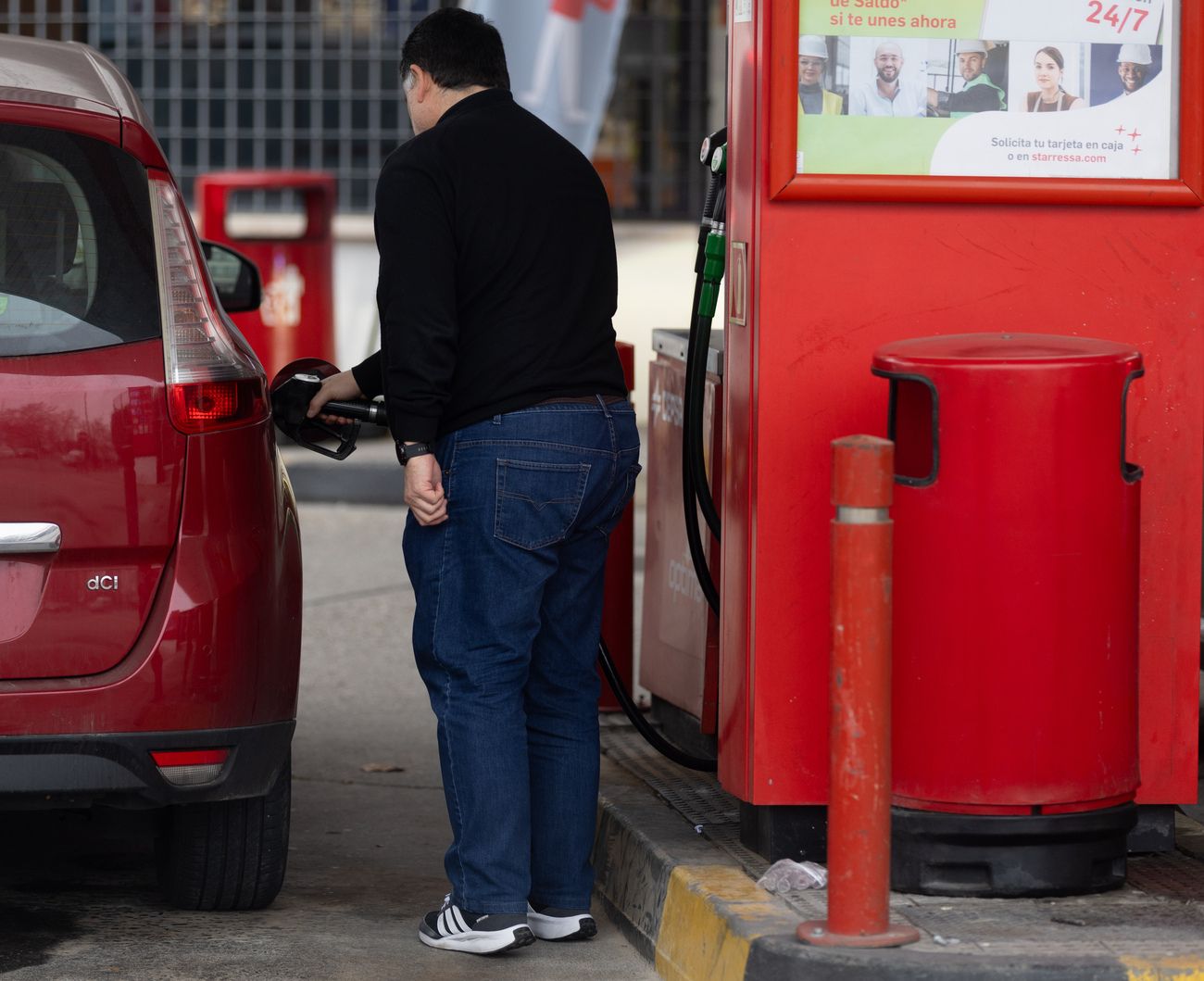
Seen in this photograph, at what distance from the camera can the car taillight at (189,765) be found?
3730mm

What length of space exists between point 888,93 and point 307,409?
134 centimetres

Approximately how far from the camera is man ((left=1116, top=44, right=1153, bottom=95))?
3854 millimetres

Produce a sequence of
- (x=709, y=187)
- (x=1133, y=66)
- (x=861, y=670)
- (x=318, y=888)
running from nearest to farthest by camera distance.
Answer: (x=861, y=670) → (x=1133, y=66) → (x=709, y=187) → (x=318, y=888)

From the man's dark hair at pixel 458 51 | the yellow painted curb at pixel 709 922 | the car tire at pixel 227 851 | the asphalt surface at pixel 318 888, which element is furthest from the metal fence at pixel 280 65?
the yellow painted curb at pixel 709 922

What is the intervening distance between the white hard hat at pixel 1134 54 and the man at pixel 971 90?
238 millimetres

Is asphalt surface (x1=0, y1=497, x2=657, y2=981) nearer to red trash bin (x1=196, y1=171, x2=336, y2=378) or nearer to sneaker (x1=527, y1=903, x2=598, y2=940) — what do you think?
sneaker (x1=527, y1=903, x2=598, y2=940)

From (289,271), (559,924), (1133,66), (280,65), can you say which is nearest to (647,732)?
(559,924)

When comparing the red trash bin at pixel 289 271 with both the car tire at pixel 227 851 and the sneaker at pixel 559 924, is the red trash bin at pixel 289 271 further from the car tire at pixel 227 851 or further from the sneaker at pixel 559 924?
the sneaker at pixel 559 924

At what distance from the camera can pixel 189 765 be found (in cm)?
376

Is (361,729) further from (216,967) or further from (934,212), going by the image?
(934,212)

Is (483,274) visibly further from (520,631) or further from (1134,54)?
(1134,54)

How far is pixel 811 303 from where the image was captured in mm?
3879

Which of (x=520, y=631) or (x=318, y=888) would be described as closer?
(x=520, y=631)

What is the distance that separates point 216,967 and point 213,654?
0.64 metres
